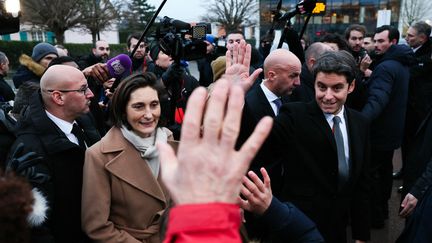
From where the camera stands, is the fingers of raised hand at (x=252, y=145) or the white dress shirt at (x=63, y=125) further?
the white dress shirt at (x=63, y=125)

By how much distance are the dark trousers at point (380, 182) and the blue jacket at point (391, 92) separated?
0.47 feet

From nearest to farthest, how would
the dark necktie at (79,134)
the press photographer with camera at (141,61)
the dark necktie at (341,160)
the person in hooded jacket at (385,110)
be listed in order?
the dark necktie at (341,160), the dark necktie at (79,134), the person in hooded jacket at (385,110), the press photographer with camera at (141,61)

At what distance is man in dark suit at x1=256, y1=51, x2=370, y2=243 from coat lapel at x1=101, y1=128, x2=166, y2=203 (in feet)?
2.48

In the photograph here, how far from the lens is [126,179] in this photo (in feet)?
6.74

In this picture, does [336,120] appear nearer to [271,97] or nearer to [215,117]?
[271,97]

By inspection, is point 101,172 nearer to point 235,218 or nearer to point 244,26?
point 235,218

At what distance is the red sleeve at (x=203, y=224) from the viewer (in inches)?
30.2

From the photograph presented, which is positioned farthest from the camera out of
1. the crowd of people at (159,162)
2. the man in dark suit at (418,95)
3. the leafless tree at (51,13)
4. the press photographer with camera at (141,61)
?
the leafless tree at (51,13)

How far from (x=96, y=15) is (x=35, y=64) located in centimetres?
2718

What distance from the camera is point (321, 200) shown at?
2271 millimetres

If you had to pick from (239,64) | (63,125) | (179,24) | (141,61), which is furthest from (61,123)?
(141,61)

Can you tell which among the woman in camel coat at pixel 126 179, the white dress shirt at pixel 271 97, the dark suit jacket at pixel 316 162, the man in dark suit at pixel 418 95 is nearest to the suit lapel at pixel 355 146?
the dark suit jacket at pixel 316 162

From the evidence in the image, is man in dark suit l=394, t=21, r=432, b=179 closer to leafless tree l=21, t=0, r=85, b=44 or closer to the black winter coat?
the black winter coat

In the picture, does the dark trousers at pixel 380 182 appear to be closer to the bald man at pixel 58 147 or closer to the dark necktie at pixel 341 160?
the dark necktie at pixel 341 160
